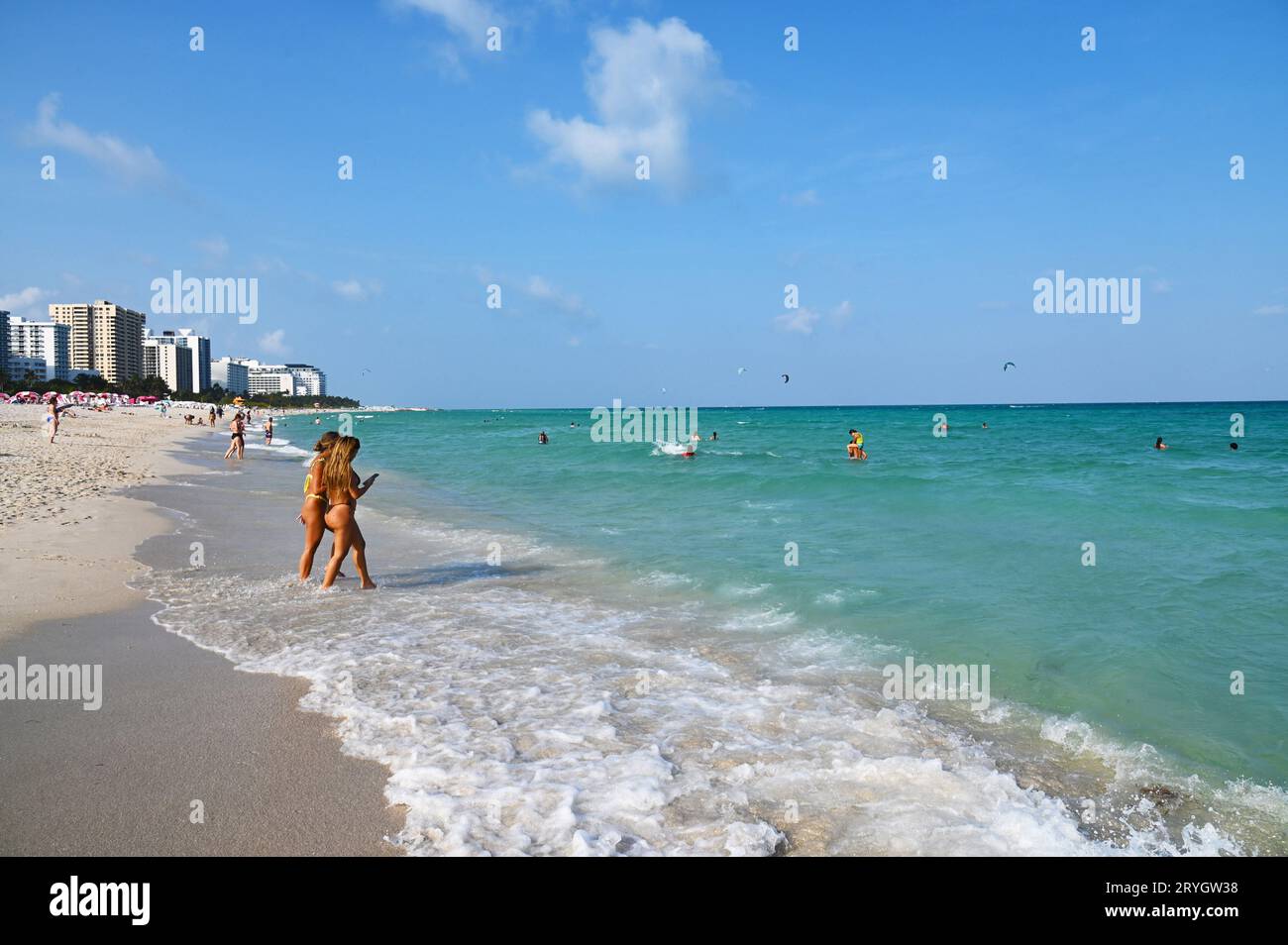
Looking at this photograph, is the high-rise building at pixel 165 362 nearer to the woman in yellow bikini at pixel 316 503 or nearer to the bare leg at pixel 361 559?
the woman in yellow bikini at pixel 316 503

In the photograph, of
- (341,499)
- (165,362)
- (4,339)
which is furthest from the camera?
(165,362)

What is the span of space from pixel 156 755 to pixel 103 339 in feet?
716

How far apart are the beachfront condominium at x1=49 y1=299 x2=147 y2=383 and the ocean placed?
20216 cm

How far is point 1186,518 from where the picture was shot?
51.9 ft

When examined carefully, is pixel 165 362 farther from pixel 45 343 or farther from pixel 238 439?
pixel 238 439

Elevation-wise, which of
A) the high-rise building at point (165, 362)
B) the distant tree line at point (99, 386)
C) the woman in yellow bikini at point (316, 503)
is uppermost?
the high-rise building at point (165, 362)

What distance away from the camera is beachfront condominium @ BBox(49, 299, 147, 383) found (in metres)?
176

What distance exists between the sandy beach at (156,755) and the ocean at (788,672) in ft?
1.01

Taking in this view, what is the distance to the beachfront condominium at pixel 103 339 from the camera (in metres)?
176

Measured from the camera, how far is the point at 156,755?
14.4ft

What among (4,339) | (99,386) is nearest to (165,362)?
(4,339)

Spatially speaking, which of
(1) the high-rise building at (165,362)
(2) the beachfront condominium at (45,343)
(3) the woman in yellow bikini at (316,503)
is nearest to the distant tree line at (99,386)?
(1) the high-rise building at (165,362)

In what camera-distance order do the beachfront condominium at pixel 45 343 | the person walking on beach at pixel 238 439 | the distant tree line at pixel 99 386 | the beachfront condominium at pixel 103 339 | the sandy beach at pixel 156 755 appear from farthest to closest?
the beachfront condominium at pixel 103 339 < the beachfront condominium at pixel 45 343 < the distant tree line at pixel 99 386 < the person walking on beach at pixel 238 439 < the sandy beach at pixel 156 755
